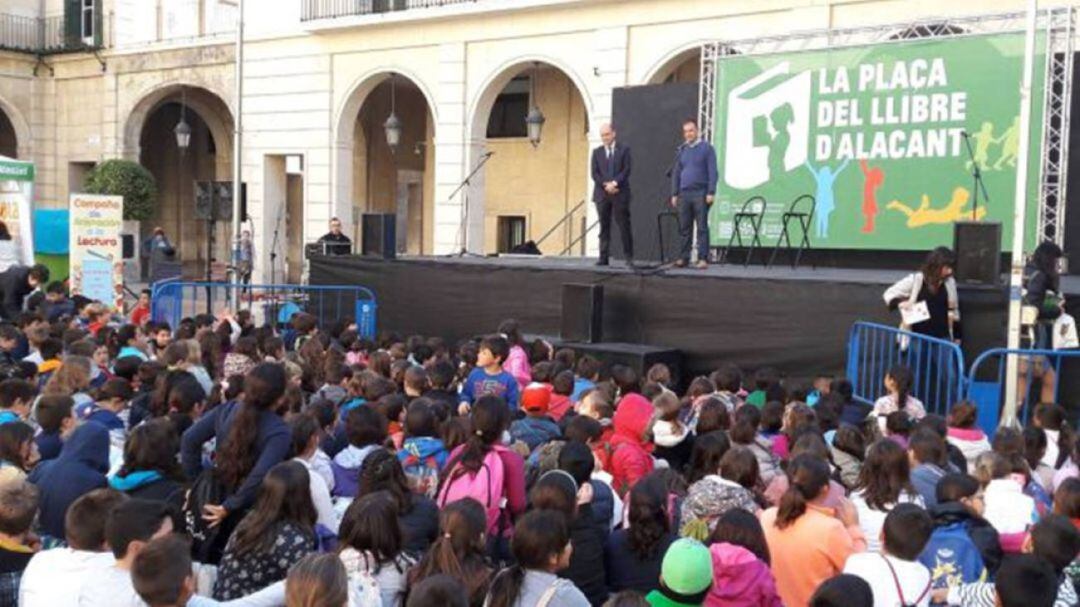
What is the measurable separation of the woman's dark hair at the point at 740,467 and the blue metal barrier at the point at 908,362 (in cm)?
407

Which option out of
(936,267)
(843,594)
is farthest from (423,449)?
(936,267)

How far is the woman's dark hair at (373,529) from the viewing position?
4191 mm

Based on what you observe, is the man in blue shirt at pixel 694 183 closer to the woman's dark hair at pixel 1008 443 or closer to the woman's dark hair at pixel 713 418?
the woman's dark hair at pixel 713 418

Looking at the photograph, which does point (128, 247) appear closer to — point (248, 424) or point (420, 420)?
point (420, 420)

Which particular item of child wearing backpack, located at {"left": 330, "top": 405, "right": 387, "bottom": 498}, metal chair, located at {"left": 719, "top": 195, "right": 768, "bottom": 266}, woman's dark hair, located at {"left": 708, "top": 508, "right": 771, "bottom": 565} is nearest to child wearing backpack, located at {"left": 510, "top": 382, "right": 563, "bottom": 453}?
child wearing backpack, located at {"left": 330, "top": 405, "right": 387, "bottom": 498}

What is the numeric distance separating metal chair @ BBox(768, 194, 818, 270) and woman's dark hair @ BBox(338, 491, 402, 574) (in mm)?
11084

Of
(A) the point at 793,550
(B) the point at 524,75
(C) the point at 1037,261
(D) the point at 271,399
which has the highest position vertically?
(B) the point at 524,75

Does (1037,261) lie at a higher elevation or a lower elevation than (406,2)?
lower

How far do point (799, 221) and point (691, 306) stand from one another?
12.4 ft

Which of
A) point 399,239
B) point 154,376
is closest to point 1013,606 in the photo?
point 154,376

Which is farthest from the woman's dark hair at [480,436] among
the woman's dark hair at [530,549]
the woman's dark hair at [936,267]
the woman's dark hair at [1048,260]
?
the woman's dark hair at [1048,260]

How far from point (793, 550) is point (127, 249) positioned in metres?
20.7

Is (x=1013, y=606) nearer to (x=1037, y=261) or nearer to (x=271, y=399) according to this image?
(x=271, y=399)

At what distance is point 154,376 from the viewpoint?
7.36 metres
